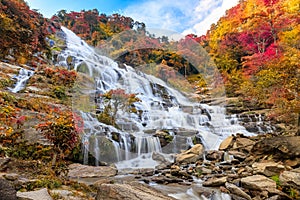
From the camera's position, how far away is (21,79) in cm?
1143

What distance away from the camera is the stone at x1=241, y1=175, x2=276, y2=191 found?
4.58 meters

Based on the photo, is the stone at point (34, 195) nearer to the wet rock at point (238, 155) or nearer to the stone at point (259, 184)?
the stone at point (259, 184)

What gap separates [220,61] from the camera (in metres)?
22.2

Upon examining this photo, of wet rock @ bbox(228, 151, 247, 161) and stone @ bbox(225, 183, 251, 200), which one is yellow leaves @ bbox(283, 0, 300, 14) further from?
stone @ bbox(225, 183, 251, 200)

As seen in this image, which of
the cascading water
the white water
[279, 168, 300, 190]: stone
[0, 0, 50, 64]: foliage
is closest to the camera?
[279, 168, 300, 190]: stone

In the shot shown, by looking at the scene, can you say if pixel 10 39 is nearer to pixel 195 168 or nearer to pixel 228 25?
pixel 195 168

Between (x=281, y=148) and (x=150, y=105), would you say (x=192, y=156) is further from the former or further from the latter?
(x=150, y=105)

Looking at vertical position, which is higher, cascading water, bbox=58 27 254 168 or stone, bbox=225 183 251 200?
cascading water, bbox=58 27 254 168

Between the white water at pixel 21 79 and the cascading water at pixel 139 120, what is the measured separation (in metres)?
2.63

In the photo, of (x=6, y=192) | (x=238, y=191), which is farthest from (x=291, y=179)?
(x=6, y=192)

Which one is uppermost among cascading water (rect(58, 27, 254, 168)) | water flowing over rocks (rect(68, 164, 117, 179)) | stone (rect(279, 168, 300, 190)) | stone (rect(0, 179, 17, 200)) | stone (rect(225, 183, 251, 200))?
cascading water (rect(58, 27, 254, 168))

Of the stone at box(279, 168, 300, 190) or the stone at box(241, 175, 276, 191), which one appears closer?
the stone at box(279, 168, 300, 190)

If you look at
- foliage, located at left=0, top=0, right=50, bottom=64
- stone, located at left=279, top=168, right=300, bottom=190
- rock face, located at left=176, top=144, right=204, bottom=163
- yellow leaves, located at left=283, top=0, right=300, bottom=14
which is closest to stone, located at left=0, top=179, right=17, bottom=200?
stone, located at left=279, top=168, right=300, bottom=190

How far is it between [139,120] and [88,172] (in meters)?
6.25
